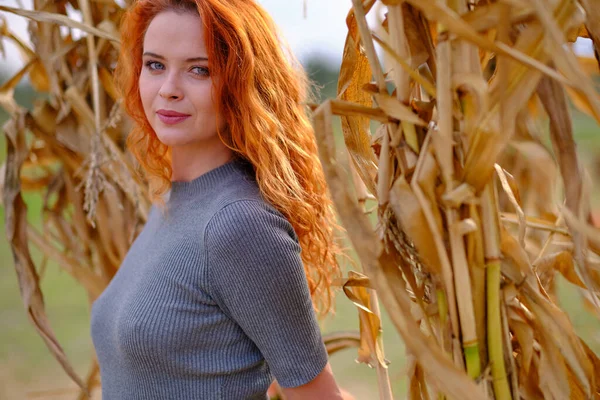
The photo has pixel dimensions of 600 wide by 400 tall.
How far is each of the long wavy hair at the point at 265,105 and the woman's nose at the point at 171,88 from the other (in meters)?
0.04

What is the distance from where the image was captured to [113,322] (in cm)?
82

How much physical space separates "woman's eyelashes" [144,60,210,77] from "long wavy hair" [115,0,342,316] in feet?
0.07

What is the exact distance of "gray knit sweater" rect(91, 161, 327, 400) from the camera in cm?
69

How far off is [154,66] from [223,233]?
0.26m

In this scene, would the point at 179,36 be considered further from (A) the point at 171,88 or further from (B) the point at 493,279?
(B) the point at 493,279

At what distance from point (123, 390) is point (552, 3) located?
2.12 ft

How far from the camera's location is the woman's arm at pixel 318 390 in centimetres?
72

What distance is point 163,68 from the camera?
0.81 meters

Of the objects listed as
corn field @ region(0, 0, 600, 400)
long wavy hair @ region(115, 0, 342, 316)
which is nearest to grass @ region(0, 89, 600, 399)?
long wavy hair @ region(115, 0, 342, 316)

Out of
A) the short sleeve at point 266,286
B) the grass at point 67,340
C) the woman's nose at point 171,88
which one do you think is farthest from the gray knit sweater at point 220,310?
the grass at point 67,340

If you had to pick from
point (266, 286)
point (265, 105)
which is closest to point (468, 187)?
point (266, 286)

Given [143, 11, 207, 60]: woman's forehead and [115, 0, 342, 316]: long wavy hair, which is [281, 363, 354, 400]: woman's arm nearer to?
[115, 0, 342, 316]: long wavy hair

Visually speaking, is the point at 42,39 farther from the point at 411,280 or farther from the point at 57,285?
the point at 57,285

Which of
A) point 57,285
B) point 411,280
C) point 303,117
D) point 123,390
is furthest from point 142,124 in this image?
point 57,285
